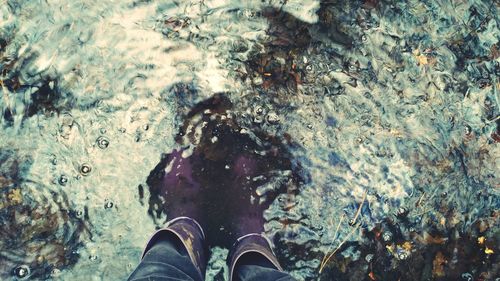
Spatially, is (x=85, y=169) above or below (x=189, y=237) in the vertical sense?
above

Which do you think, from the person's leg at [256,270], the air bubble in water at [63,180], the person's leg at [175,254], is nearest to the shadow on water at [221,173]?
the person's leg at [175,254]

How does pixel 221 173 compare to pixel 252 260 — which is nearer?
pixel 252 260

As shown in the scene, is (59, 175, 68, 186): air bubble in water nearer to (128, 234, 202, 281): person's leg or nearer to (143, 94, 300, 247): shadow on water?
(143, 94, 300, 247): shadow on water

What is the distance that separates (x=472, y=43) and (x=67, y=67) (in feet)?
7.60

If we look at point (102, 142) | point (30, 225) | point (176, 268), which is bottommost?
point (30, 225)

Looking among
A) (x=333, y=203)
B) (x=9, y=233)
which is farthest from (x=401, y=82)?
(x=9, y=233)

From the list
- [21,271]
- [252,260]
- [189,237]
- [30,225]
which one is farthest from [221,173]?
[21,271]

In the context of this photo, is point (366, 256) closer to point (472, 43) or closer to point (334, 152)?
point (334, 152)

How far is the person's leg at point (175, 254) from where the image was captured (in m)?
1.72

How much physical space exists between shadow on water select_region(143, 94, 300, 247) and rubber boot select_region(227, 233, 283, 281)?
7cm

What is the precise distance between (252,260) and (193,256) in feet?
1.07

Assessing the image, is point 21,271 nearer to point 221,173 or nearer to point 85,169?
point 85,169

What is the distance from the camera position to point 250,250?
211 cm

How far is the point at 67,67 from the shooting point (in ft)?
7.02
